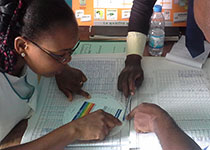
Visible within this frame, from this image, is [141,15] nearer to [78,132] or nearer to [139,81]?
[139,81]

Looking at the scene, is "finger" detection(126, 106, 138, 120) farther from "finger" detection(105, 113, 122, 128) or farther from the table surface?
the table surface

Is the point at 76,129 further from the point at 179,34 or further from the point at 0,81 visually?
the point at 179,34

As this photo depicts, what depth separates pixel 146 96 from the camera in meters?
0.97

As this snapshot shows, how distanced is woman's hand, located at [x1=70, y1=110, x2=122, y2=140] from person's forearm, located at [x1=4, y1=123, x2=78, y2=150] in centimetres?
2

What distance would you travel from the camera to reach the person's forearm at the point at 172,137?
0.75 meters

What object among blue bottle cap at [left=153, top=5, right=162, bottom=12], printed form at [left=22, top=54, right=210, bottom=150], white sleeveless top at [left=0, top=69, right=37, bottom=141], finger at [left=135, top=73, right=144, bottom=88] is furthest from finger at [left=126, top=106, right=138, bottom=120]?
blue bottle cap at [left=153, top=5, right=162, bottom=12]

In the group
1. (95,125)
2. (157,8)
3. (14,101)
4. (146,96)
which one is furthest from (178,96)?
(14,101)

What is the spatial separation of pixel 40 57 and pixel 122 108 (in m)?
0.33

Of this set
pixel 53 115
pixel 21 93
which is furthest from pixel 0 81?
pixel 53 115

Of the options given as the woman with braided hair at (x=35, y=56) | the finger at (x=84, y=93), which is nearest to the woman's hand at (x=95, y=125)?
the woman with braided hair at (x=35, y=56)

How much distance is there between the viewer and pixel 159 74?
1067 mm

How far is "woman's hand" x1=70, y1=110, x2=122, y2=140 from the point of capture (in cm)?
80

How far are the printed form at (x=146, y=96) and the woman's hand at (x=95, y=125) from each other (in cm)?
2

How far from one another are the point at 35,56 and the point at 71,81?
0.78ft
